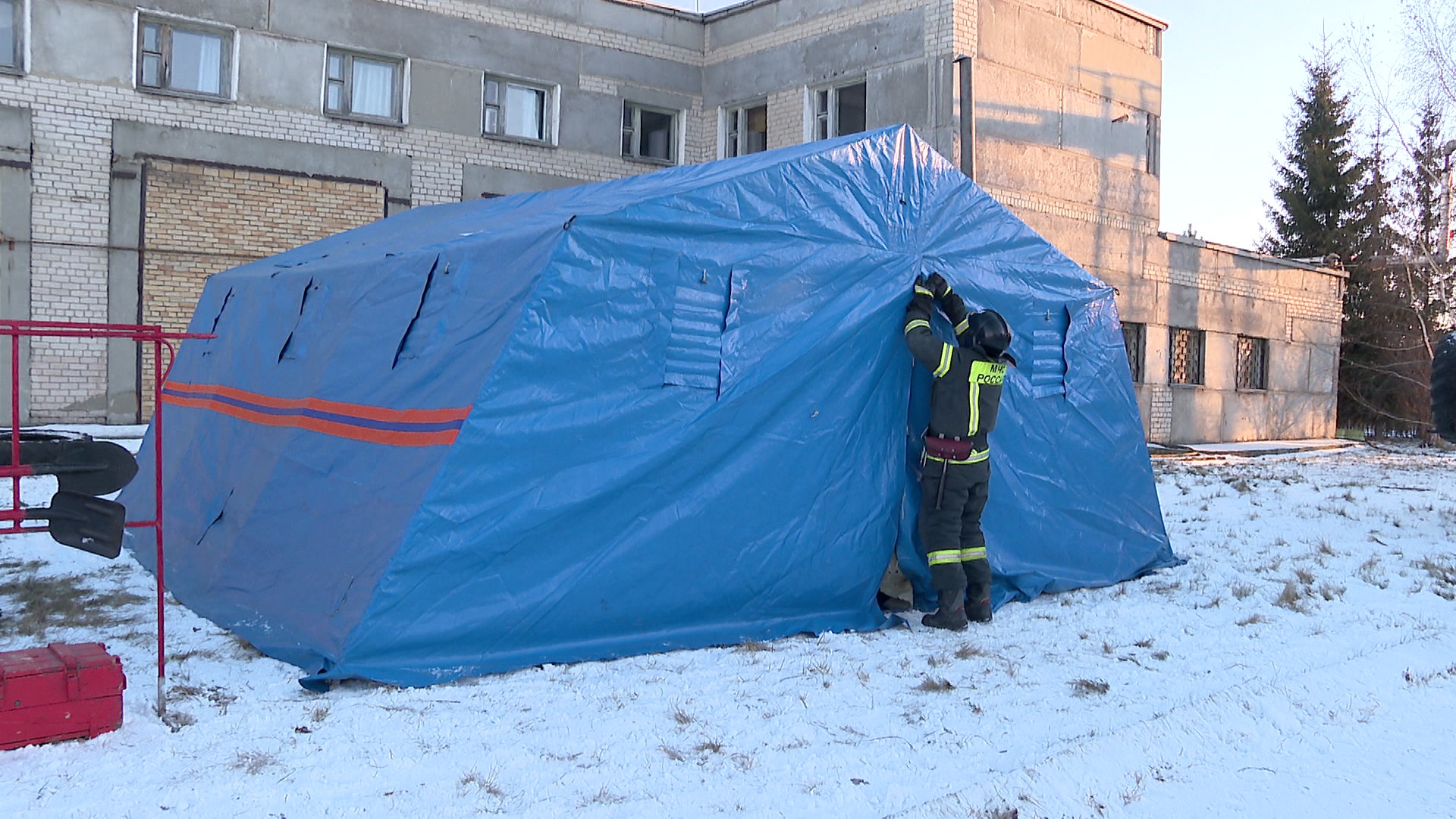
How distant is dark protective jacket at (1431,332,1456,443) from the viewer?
9383 mm

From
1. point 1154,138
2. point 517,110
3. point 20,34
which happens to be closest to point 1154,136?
point 1154,138

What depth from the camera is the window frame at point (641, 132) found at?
1733 cm

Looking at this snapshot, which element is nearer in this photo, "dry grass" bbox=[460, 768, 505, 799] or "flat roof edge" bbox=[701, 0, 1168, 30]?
"dry grass" bbox=[460, 768, 505, 799]

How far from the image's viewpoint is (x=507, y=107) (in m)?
16.3

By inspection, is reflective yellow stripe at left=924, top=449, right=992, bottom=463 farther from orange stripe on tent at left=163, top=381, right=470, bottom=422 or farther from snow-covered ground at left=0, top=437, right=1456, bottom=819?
orange stripe on tent at left=163, top=381, right=470, bottom=422

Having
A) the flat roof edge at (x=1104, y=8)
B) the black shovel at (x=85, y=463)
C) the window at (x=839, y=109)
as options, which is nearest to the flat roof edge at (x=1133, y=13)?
the flat roof edge at (x=1104, y=8)

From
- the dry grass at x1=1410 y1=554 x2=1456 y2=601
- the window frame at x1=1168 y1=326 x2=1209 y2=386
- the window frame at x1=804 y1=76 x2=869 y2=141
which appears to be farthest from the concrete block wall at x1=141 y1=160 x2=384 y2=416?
the window frame at x1=1168 y1=326 x2=1209 y2=386

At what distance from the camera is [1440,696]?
14.4 ft

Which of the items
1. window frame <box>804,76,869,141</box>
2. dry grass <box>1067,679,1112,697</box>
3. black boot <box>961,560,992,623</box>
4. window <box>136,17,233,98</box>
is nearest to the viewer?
dry grass <box>1067,679,1112,697</box>

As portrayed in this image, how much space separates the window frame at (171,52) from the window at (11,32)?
1144 millimetres

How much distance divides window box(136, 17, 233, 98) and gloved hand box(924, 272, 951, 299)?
11580 mm

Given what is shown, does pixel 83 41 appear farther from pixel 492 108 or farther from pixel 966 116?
pixel 966 116

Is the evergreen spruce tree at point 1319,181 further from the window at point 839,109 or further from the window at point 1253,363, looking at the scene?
the window at point 839,109

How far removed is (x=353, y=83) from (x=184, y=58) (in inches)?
79.9
